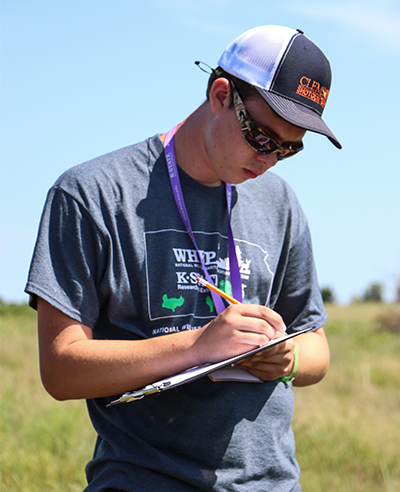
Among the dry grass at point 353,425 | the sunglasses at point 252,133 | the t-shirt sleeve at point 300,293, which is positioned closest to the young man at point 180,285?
the sunglasses at point 252,133

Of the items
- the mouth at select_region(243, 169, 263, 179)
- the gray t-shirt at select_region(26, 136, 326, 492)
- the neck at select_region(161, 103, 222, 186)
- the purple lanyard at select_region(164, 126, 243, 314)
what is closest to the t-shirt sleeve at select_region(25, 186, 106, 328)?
the gray t-shirt at select_region(26, 136, 326, 492)

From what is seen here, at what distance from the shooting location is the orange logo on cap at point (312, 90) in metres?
2.06

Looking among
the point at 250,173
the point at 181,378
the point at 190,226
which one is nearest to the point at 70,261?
the point at 190,226

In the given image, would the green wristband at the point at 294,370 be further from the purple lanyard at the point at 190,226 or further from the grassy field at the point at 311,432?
the grassy field at the point at 311,432

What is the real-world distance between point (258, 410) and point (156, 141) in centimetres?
107

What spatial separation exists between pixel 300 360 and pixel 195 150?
0.89m

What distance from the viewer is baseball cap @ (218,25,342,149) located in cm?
201

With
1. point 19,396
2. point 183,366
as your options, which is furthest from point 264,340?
point 19,396

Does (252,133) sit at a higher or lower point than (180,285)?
higher

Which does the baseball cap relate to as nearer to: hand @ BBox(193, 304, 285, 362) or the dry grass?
hand @ BBox(193, 304, 285, 362)

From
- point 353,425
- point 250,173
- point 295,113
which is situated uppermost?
point 295,113

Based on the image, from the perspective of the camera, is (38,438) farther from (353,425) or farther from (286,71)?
(286,71)

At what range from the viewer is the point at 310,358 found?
7.73 ft

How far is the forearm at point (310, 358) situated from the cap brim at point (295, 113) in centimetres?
83
